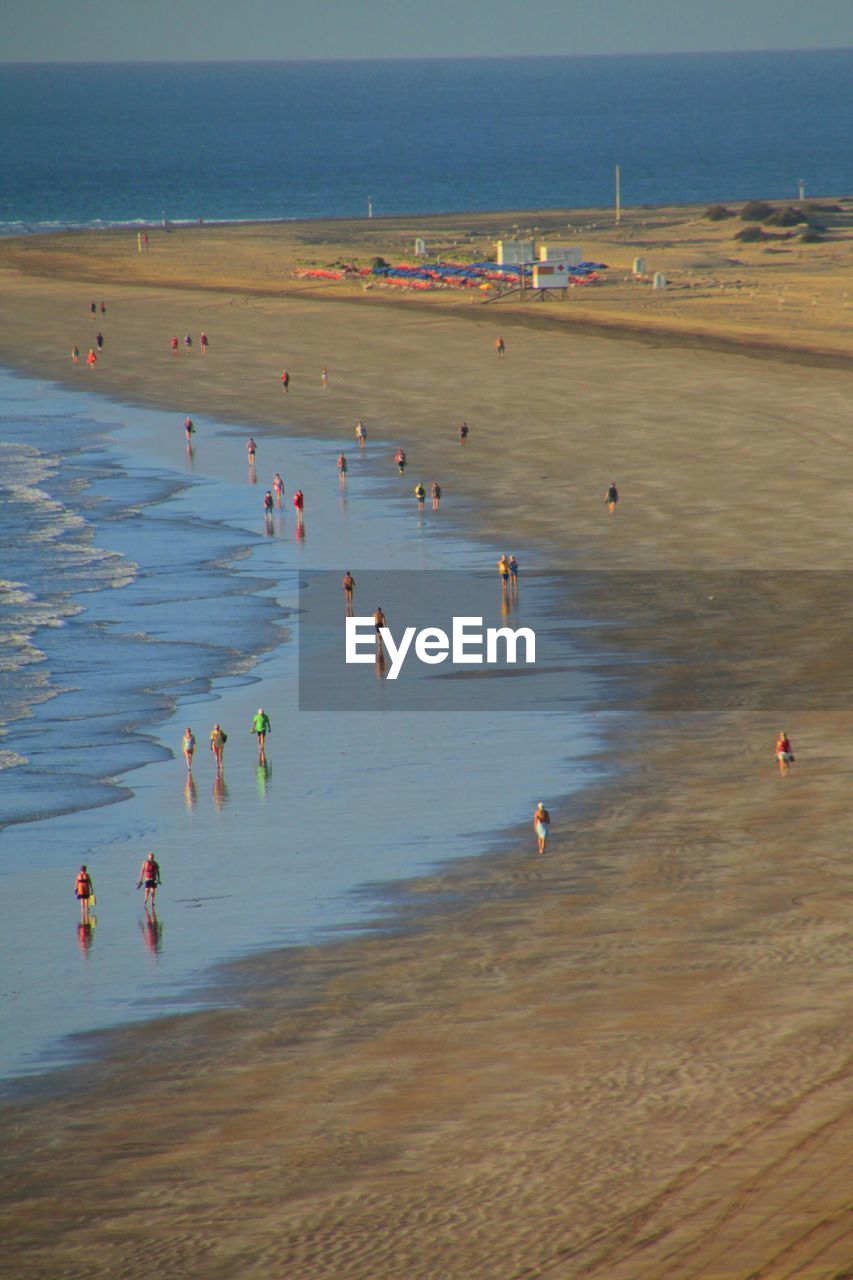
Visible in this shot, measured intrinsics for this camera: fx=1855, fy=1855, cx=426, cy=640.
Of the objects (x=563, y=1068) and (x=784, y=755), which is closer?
(x=563, y=1068)

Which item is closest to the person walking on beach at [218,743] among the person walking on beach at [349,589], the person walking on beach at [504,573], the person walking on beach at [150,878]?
the person walking on beach at [150,878]

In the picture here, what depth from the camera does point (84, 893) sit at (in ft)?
93.5

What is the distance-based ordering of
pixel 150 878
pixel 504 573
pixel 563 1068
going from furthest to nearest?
pixel 504 573 → pixel 150 878 → pixel 563 1068

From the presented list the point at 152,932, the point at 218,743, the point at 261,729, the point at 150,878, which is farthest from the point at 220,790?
the point at 152,932

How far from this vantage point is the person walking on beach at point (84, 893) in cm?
2848

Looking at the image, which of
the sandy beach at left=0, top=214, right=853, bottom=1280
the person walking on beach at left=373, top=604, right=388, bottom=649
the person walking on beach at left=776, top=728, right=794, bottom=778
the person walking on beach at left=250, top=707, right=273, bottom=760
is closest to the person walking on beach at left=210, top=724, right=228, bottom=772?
the person walking on beach at left=250, top=707, right=273, bottom=760

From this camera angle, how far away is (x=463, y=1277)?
1838 centimetres

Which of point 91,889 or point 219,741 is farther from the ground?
point 219,741

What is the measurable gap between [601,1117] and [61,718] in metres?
21.0

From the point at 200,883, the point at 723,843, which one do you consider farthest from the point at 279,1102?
the point at 723,843

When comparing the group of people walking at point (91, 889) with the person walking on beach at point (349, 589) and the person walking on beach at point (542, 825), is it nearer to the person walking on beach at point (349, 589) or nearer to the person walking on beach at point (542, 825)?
the person walking on beach at point (542, 825)

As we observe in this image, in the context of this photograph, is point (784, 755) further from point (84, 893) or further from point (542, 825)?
point (84, 893)

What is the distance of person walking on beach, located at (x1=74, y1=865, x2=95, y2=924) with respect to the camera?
28.5 metres

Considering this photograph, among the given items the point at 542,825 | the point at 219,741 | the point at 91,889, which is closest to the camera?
the point at 91,889
